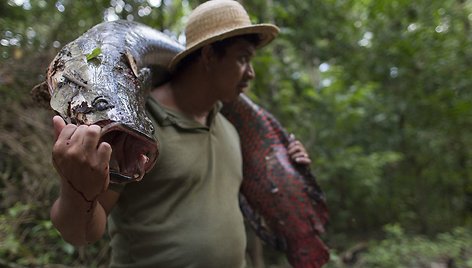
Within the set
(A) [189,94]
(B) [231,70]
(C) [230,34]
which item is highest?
(C) [230,34]

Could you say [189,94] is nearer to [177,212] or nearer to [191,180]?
[191,180]

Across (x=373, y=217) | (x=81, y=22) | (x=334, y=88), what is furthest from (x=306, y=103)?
(x=81, y=22)

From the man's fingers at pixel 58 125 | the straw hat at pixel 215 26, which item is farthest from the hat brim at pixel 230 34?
the man's fingers at pixel 58 125

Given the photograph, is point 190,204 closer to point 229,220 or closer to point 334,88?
point 229,220

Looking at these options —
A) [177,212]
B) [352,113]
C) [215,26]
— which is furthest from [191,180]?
[352,113]

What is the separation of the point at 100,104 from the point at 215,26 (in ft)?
2.96

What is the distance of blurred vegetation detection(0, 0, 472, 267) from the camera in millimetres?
2902

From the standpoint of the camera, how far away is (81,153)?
836mm

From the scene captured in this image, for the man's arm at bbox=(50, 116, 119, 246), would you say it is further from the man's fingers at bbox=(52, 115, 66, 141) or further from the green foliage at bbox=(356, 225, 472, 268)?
the green foliage at bbox=(356, 225, 472, 268)

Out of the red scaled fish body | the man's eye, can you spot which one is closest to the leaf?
the man's eye

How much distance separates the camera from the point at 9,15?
9.02 ft

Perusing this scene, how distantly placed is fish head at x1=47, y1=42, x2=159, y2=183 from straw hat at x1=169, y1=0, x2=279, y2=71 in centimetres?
60

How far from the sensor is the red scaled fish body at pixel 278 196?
2217 mm

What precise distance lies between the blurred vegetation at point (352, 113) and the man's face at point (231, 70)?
1451mm
